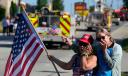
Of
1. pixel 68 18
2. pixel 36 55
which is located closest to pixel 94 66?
pixel 36 55

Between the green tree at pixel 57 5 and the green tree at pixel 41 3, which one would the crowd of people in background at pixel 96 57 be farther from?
the green tree at pixel 57 5

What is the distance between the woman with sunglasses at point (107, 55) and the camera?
6714 mm

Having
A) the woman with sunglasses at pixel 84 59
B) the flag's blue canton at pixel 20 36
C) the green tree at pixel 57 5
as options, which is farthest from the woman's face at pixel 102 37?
the green tree at pixel 57 5

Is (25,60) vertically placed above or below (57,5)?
above

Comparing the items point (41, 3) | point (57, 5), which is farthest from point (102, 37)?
point (57, 5)

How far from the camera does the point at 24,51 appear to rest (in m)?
7.53

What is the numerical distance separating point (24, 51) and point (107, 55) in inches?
52.3

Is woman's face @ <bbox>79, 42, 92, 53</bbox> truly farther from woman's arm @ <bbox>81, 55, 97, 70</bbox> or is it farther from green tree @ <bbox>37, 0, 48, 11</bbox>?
green tree @ <bbox>37, 0, 48, 11</bbox>

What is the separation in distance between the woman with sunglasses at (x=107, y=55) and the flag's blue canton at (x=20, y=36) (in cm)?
117

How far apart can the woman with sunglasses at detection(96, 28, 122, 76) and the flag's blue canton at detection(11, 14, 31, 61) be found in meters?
1.17

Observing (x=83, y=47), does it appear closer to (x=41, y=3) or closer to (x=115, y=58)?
(x=115, y=58)

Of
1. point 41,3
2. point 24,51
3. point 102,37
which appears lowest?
point 41,3

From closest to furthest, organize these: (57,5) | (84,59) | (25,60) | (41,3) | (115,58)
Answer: (84,59)
(115,58)
(25,60)
(41,3)
(57,5)

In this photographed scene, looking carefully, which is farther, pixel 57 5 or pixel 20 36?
pixel 57 5
